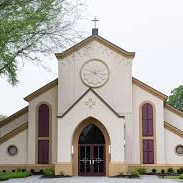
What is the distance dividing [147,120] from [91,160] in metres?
5.31

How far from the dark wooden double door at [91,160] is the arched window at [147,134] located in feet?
11.1

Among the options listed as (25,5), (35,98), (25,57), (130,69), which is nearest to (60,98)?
(35,98)

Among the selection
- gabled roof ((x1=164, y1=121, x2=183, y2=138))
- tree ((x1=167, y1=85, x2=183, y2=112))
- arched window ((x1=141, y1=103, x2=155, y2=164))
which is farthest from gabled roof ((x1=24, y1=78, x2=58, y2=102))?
tree ((x1=167, y1=85, x2=183, y2=112))

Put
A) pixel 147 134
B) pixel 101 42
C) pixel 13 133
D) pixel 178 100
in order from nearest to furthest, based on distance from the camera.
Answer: pixel 147 134 → pixel 101 42 → pixel 13 133 → pixel 178 100

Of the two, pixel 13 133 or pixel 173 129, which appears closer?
pixel 173 129

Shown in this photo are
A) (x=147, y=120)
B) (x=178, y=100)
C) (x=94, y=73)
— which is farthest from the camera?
Answer: (x=178, y=100)

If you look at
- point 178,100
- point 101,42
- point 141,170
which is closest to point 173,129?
point 141,170

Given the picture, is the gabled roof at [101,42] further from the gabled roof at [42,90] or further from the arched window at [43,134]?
the arched window at [43,134]

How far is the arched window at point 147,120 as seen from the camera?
4009 cm

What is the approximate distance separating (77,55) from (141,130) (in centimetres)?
745

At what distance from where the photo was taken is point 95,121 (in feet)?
126

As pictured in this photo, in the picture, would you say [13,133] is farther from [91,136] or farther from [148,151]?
[148,151]

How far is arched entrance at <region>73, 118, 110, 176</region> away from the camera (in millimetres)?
38312

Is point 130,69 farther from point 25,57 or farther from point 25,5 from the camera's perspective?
point 25,5
